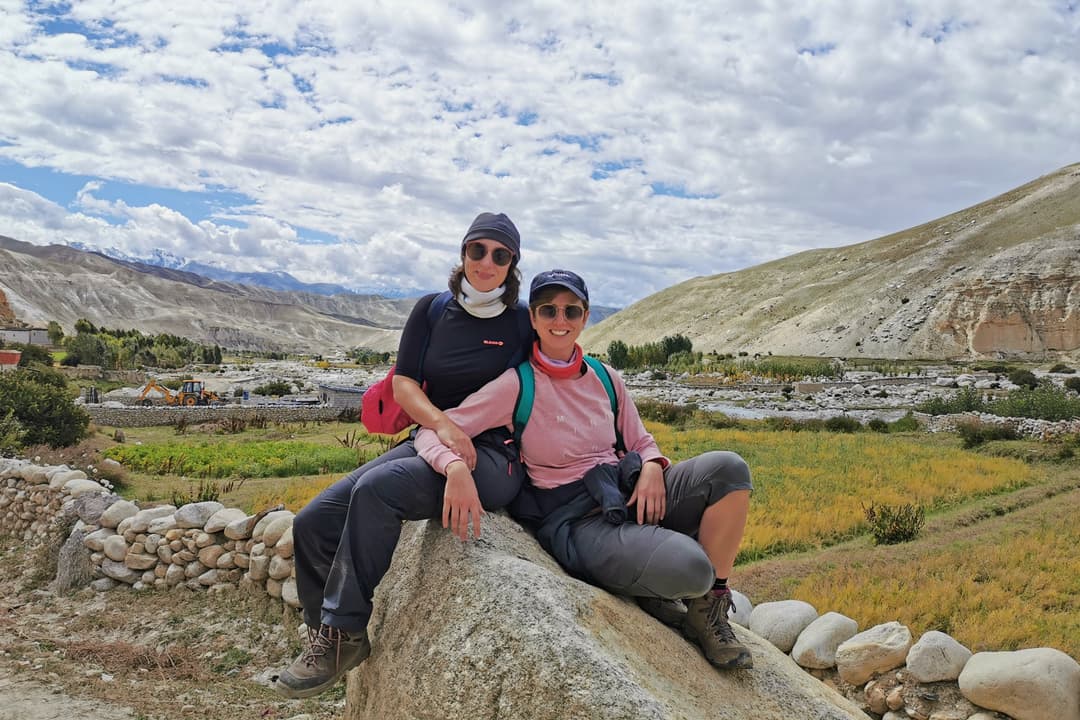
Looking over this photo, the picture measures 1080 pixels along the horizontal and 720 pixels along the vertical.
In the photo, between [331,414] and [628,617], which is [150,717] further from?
[331,414]

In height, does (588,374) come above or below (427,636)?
above

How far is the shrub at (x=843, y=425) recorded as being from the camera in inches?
1065

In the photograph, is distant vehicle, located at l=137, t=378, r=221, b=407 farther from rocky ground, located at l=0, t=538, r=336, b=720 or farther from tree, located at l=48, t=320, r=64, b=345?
tree, located at l=48, t=320, r=64, b=345

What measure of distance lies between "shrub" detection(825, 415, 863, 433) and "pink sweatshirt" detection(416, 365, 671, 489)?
83.4 feet

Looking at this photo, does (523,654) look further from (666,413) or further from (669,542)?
(666,413)

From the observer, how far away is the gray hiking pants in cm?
328

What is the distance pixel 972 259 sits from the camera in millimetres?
90375

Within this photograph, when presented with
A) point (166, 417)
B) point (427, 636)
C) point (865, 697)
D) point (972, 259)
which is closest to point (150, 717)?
point (427, 636)

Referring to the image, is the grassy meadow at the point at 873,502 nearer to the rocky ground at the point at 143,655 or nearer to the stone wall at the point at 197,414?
the rocky ground at the point at 143,655

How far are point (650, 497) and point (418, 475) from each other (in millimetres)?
1121

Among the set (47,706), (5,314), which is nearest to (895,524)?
(47,706)

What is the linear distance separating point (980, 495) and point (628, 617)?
47.3 feet

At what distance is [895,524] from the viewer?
11602 mm

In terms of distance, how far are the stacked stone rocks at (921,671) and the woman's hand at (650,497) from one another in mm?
3352
